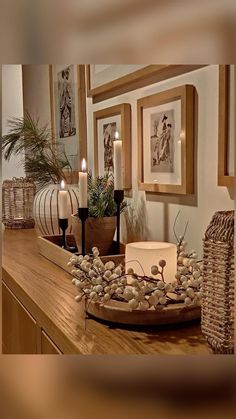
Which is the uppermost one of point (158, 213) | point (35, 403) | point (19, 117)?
point (19, 117)

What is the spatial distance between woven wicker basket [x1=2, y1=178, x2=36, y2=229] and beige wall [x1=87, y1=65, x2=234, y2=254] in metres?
0.22

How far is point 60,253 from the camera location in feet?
2.22

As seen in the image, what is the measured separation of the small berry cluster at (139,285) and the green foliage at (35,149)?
0.18m

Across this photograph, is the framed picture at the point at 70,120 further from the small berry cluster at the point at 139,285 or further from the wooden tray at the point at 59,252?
the small berry cluster at the point at 139,285

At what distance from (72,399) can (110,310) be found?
3.8 inches

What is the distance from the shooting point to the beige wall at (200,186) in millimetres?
527

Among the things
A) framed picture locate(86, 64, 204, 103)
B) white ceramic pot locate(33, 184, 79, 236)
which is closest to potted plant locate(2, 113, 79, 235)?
white ceramic pot locate(33, 184, 79, 236)

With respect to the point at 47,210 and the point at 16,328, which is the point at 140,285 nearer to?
the point at 16,328

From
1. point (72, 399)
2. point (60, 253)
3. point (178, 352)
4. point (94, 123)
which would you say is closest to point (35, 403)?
point (72, 399)

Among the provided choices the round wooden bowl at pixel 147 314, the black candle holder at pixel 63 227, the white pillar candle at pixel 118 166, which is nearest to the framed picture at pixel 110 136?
the white pillar candle at pixel 118 166
